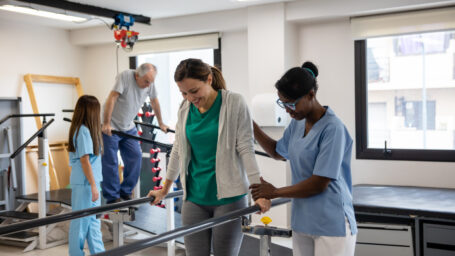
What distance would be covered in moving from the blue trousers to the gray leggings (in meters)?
2.31

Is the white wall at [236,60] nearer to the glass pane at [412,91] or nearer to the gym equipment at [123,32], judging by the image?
the gym equipment at [123,32]

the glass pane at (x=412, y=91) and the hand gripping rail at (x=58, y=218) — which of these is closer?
the hand gripping rail at (x=58, y=218)

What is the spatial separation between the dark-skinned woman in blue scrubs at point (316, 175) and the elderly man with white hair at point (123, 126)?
259 cm

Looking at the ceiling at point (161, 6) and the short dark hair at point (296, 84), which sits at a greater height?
the ceiling at point (161, 6)

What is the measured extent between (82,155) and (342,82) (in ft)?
9.95

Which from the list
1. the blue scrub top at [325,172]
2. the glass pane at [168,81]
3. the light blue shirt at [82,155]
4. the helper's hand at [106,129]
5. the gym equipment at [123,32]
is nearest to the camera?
the blue scrub top at [325,172]

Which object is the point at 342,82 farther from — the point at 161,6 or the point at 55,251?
the point at 55,251

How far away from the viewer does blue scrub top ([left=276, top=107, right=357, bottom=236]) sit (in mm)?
1780

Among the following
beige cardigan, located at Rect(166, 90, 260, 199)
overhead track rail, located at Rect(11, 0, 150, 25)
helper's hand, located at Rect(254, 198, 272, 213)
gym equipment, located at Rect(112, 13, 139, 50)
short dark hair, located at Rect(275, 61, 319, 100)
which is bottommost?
helper's hand, located at Rect(254, 198, 272, 213)

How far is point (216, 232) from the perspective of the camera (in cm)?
205

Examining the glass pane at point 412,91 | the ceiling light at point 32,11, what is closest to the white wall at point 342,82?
the glass pane at point 412,91

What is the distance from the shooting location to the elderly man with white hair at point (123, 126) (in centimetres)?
424

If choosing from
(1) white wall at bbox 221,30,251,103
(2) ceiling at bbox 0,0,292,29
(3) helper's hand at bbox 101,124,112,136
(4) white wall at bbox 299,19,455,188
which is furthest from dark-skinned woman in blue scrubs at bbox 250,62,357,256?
(1) white wall at bbox 221,30,251,103

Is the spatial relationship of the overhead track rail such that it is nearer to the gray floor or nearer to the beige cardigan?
the gray floor
